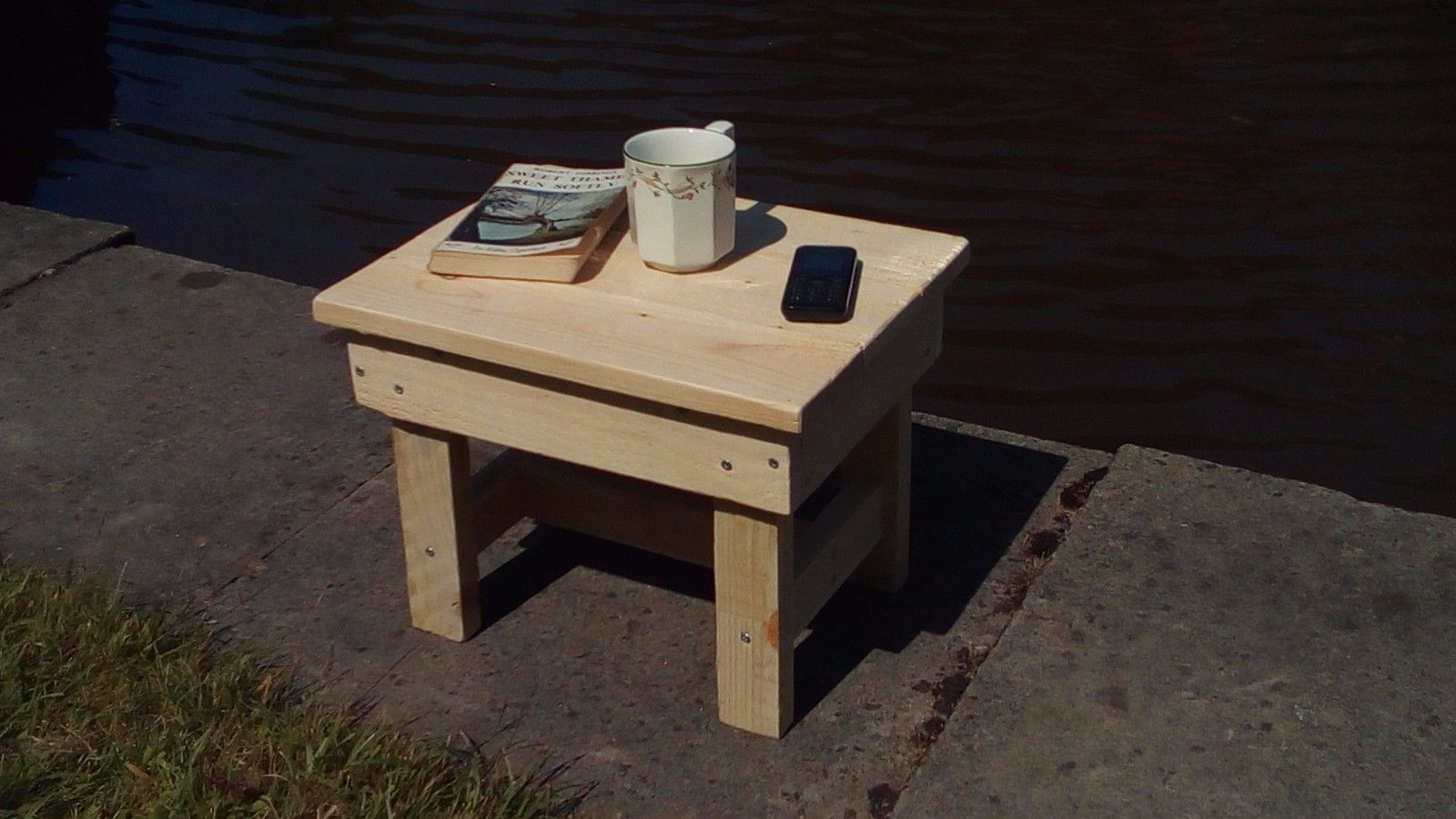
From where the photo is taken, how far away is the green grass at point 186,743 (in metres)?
2.31

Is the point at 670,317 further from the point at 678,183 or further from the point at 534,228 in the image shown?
the point at 534,228

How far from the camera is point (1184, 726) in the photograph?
2.50 meters

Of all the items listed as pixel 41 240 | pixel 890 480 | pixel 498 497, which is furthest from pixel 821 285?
pixel 41 240

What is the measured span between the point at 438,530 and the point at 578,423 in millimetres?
452

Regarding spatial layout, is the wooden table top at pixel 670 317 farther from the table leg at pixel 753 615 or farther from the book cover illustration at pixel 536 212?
the table leg at pixel 753 615

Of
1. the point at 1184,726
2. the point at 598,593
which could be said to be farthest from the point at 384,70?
the point at 1184,726

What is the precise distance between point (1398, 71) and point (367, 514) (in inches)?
203

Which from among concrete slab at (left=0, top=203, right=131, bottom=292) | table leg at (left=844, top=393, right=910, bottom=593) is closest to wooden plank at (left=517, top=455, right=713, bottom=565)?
table leg at (left=844, top=393, right=910, bottom=593)

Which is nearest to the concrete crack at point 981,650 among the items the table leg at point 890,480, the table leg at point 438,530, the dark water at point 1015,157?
the table leg at point 890,480

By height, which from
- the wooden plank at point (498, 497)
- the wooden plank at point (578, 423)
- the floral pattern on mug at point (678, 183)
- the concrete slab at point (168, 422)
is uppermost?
the floral pattern on mug at point (678, 183)

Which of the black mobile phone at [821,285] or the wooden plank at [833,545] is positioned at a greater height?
the black mobile phone at [821,285]

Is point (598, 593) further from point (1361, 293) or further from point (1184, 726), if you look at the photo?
point (1361, 293)

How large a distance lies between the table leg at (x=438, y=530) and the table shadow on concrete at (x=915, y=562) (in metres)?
0.11

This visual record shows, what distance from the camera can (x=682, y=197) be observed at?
94.7 inches
